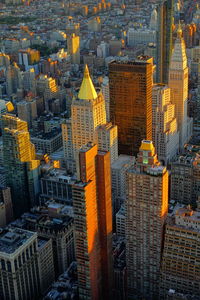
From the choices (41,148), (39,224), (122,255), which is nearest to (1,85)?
(41,148)

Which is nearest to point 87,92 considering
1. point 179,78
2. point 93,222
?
point 179,78

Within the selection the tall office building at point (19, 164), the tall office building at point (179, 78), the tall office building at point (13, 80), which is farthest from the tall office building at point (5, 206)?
the tall office building at point (13, 80)

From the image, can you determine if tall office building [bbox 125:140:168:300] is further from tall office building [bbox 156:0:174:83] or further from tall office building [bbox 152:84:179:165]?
tall office building [bbox 156:0:174:83]

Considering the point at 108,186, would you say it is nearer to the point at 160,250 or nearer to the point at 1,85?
the point at 160,250

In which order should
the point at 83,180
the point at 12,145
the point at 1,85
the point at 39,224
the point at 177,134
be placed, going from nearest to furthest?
the point at 83,180 → the point at 39,224 → the point at 12,145 → the point at 177,134 → the point at 1,85

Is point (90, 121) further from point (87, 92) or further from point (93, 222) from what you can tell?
point (93, 222)

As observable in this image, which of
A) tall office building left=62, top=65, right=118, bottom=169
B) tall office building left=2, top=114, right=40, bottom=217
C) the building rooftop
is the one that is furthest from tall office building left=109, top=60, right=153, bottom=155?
tall office building left=2, top=114, right=40, bottom=217

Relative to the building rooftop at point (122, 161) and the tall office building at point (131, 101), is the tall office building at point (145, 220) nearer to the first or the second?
the building rooftop at point (122, 161)
